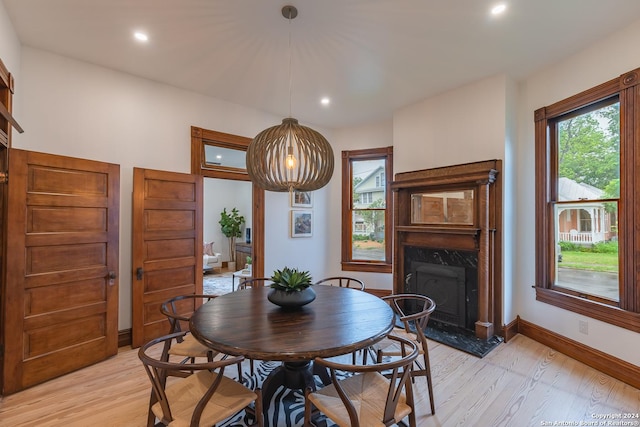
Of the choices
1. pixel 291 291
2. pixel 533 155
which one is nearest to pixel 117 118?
pixel 291 291

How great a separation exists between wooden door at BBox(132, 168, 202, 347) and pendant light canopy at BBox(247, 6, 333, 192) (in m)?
1.64

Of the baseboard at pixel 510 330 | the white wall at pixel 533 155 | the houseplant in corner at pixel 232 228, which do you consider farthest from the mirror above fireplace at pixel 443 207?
the houseplant in corner at pixel 232 228

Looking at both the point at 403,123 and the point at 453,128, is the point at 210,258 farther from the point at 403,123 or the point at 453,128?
the point at 453,128

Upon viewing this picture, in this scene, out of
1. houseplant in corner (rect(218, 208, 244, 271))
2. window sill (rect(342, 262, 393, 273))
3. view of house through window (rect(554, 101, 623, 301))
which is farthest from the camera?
houseplant in corner (rect(218, 208, 244, 271))

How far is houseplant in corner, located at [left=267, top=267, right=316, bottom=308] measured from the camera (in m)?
2.14

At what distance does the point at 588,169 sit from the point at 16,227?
17.6ft

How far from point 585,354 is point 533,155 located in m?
2.13

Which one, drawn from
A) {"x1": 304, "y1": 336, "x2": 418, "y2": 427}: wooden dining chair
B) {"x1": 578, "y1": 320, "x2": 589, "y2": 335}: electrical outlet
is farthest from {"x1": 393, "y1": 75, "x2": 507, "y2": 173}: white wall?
{"x1": 304, "y1": 336, "x2": 418, "y2": 427}: wooden dining chair

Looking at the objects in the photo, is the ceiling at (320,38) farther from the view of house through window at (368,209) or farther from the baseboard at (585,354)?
the baseboard at (585,354)

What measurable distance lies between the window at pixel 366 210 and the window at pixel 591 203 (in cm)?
215

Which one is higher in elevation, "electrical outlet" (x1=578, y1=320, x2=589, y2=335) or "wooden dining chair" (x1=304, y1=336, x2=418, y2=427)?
"wooden dining chair" (x1=304, y1=336, x2=418, y2=427)

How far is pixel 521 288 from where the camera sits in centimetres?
354

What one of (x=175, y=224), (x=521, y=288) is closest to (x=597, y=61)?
(x=521, y=288)

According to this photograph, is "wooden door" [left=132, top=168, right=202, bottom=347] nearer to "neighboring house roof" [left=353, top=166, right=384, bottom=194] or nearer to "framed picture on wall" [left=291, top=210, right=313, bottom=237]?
"framed picture on wall" [left=291, top=210, right=313, bottom=237]
